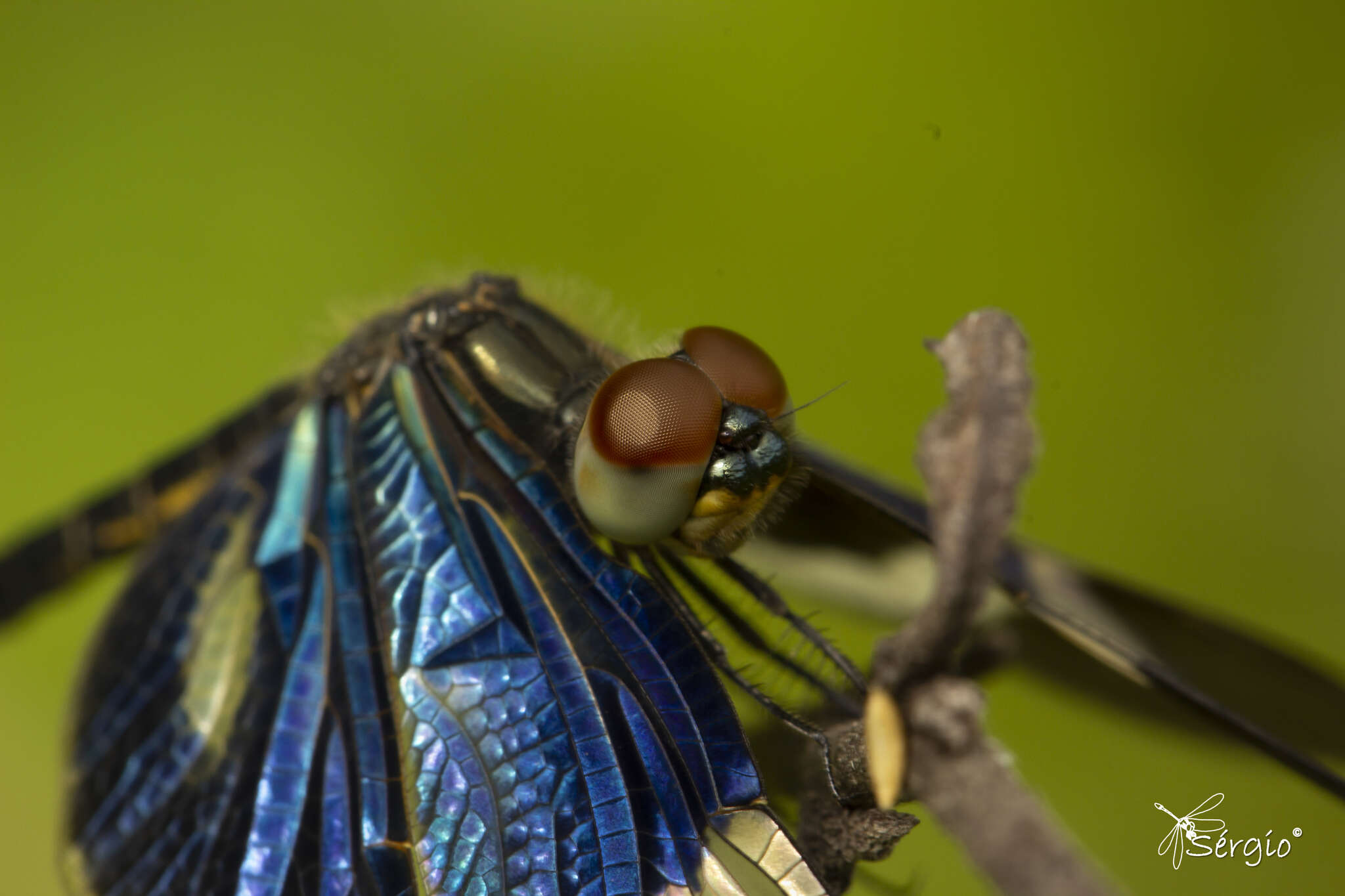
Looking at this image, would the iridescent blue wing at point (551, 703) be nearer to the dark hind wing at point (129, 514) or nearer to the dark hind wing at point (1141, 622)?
the dark hind wing at point (1141, 622)

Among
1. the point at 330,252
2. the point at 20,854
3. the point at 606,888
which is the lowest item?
the point at 20,854

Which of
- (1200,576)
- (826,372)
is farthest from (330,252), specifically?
(1200,576)

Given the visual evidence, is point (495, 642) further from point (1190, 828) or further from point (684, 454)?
point (1190, 828)

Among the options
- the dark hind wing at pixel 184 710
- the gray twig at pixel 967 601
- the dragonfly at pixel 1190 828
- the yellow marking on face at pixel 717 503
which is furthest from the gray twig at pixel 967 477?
the dragonfly at pixel 1190 828

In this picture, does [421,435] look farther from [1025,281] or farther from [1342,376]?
[1342,376]

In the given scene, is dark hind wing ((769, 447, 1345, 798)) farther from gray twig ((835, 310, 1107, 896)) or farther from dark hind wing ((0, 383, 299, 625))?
dark hind wing ((0, 383, 299, 625))
